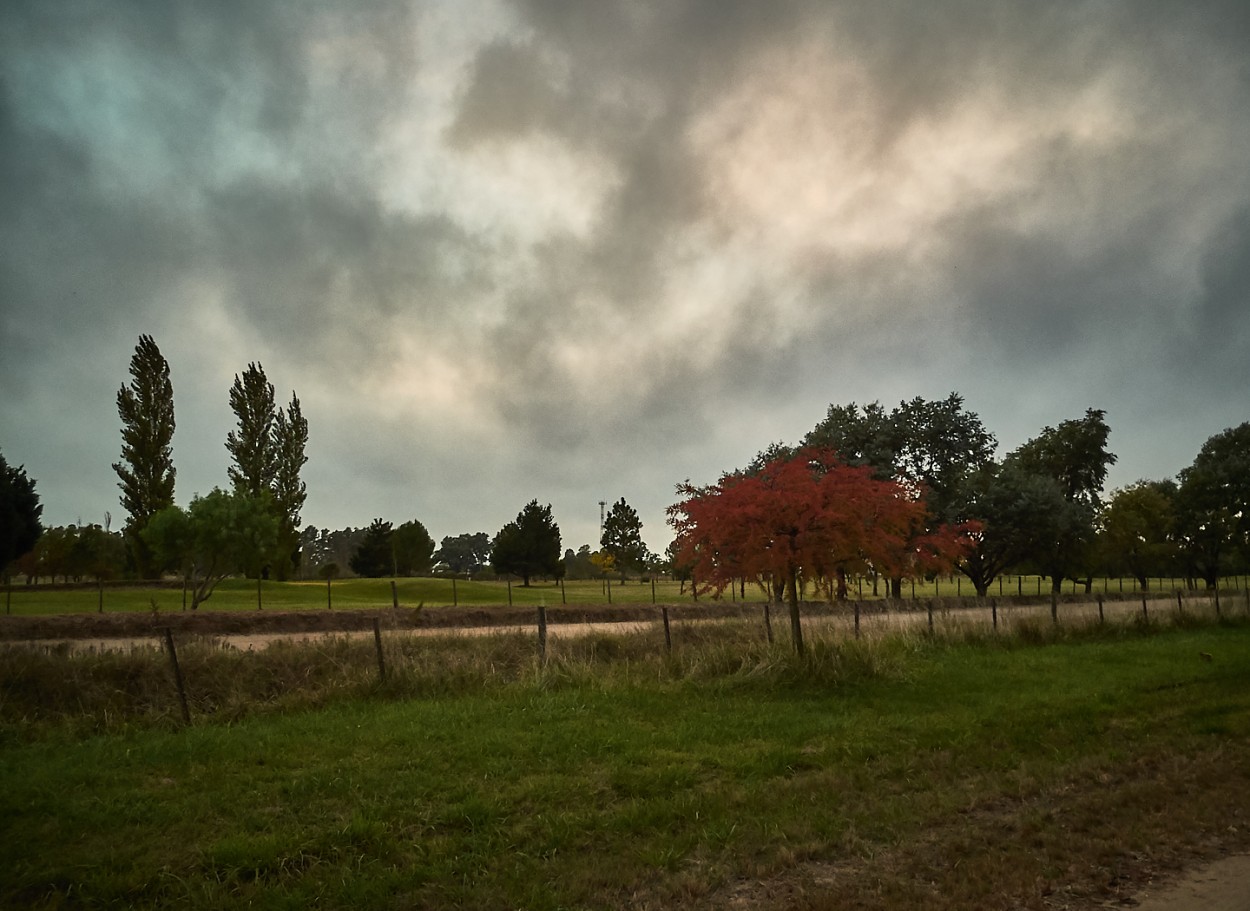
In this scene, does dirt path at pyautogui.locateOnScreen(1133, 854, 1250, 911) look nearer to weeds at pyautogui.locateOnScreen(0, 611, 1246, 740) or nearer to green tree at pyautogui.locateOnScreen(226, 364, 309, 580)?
weeds at pyautogui.locateOnScreen(0, 611, 1246, 740)

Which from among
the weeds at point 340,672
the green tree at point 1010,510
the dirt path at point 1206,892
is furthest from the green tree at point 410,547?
the dirt path at point 1206,892

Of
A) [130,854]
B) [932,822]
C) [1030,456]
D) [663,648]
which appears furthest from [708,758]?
[1030,456]

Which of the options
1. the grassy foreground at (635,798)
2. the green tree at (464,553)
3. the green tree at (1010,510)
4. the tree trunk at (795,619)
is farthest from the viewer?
the green tree at (464,553)

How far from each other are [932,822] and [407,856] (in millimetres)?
4747

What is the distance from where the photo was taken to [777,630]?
68.9 ft

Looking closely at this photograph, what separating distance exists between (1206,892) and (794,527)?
10951 millimetres

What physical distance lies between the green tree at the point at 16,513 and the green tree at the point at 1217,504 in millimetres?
80240

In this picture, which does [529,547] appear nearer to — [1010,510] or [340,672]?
[1010,510]

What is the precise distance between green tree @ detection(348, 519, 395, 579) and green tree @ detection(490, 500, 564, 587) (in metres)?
11.0

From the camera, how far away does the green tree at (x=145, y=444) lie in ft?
180

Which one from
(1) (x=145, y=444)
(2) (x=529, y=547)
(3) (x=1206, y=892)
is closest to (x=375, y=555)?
(2) (x=529, y=547)

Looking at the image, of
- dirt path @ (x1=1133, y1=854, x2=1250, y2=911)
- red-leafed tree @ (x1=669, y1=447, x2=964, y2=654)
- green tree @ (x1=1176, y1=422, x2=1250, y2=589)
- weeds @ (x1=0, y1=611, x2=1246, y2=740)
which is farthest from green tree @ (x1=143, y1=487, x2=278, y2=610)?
green tree @ (x1=1176, y1=422, x2=1250, y2=589)

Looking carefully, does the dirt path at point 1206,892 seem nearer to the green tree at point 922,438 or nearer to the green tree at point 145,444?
the green tree at point 922,438

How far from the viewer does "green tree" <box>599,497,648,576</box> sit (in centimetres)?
10325
